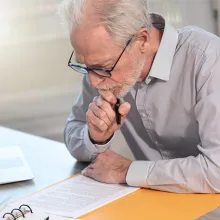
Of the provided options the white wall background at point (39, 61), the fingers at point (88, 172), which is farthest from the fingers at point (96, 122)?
the white wall background at point (39, 61)

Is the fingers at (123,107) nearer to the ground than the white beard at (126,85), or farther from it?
nearer to the ground

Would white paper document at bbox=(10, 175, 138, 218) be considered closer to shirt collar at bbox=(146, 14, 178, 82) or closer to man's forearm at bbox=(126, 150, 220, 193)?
man's forearm at bbox=(126, 150, 220, 193)

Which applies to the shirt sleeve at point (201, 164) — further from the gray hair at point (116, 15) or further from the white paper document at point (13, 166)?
the white paper document at point (13, 166)

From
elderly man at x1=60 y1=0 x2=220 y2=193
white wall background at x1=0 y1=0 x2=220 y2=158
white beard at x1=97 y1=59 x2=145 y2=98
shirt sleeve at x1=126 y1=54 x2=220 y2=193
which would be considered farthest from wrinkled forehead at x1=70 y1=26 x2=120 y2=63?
white wall background at x1=0 y1=0 x2=220 y2=158

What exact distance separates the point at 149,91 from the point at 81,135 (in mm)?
296

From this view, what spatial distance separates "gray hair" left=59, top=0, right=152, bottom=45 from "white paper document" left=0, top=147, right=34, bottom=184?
0.49 metres

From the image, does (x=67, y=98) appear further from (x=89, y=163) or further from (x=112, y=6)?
(x=112, y=6)

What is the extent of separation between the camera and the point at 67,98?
334 centimetres

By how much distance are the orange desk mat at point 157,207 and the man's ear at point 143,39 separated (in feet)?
1.48

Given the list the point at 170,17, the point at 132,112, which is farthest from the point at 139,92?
the point at 170,17

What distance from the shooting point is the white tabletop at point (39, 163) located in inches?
66.0

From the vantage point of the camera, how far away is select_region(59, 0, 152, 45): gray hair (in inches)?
62.1

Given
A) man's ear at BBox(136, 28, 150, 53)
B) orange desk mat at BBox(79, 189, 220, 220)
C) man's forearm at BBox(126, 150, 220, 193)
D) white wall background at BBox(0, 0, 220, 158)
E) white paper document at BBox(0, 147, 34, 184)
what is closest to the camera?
orange desk mat at BBox(79, 189, 220, 220)

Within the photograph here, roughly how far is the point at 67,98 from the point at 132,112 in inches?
57.2
